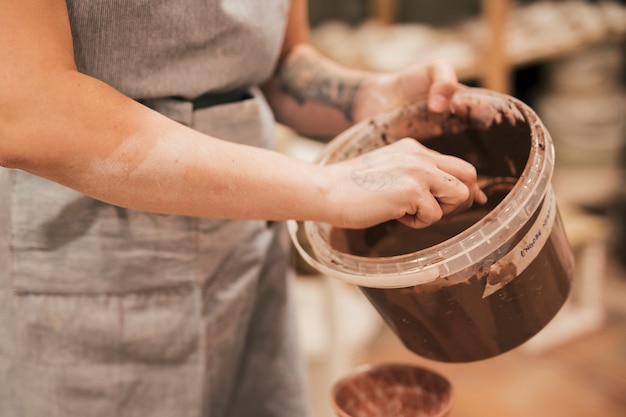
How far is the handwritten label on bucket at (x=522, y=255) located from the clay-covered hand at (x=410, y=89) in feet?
0.65

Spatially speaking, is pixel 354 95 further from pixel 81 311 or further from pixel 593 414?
pixel 593 414

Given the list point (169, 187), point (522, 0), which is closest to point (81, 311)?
point (169, 187)

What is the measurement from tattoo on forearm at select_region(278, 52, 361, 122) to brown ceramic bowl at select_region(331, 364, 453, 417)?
37cm

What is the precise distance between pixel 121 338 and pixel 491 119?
521 millimetres

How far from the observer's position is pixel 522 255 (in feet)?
2.12

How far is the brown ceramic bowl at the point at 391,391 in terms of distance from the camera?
2.44 feet

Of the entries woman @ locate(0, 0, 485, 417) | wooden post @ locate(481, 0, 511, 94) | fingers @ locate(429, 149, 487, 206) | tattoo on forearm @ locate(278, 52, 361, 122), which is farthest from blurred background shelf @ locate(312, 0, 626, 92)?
fingers @ locate(429, 149, 487, 206)

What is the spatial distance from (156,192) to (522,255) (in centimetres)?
37

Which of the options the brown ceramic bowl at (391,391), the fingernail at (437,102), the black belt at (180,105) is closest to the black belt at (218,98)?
the black belt at (180,105)

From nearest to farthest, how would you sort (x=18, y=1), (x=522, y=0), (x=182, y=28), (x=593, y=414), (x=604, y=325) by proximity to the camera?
(x=18, y=1) → (x=182, y=28) → (x=593, y=414) → (x=604, y=325) → (x=522, y=0)

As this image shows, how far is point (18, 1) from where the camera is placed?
1.88 feet

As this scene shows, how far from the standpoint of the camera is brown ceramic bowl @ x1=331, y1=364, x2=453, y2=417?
0.74 m

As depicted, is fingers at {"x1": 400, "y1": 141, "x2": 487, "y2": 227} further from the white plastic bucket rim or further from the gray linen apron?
the gray linen apron

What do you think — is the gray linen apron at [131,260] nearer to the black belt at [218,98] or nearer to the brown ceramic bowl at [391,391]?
the black belt at [218,98]
